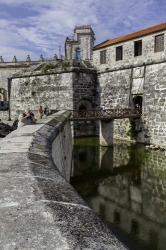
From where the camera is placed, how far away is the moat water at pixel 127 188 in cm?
861

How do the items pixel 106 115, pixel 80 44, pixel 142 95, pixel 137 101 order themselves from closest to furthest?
1. pixel 106 115
2. pixel 142 95
3. pixel 137 101
4. pixel 80 44

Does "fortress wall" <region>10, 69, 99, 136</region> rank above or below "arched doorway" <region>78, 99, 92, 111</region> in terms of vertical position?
above

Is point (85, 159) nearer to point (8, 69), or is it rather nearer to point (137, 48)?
point (137, 48)

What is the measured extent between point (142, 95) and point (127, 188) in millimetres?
10919

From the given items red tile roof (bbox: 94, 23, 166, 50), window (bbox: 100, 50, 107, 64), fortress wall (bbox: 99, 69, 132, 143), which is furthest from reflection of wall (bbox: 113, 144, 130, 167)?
red tile roof (bbox: 94, 23, 166, 50)

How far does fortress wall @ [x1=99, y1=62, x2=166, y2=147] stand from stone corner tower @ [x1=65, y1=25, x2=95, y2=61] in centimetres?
1686

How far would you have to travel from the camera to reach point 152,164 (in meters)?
15.6

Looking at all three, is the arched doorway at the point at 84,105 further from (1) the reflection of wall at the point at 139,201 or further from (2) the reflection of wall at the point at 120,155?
(1) the reflection of wall at the point at 139,201

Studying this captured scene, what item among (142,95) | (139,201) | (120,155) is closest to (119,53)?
(142,95)

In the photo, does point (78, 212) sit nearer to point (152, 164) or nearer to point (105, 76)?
point (152, 164)

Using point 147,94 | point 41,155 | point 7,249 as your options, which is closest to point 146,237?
point 41,155

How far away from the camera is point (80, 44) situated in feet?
139

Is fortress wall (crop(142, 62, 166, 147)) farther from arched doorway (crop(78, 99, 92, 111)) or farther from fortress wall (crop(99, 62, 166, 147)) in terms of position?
arched doorway (crop(78, 99, 92, 111))

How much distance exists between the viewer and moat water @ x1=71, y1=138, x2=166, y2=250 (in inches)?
339
